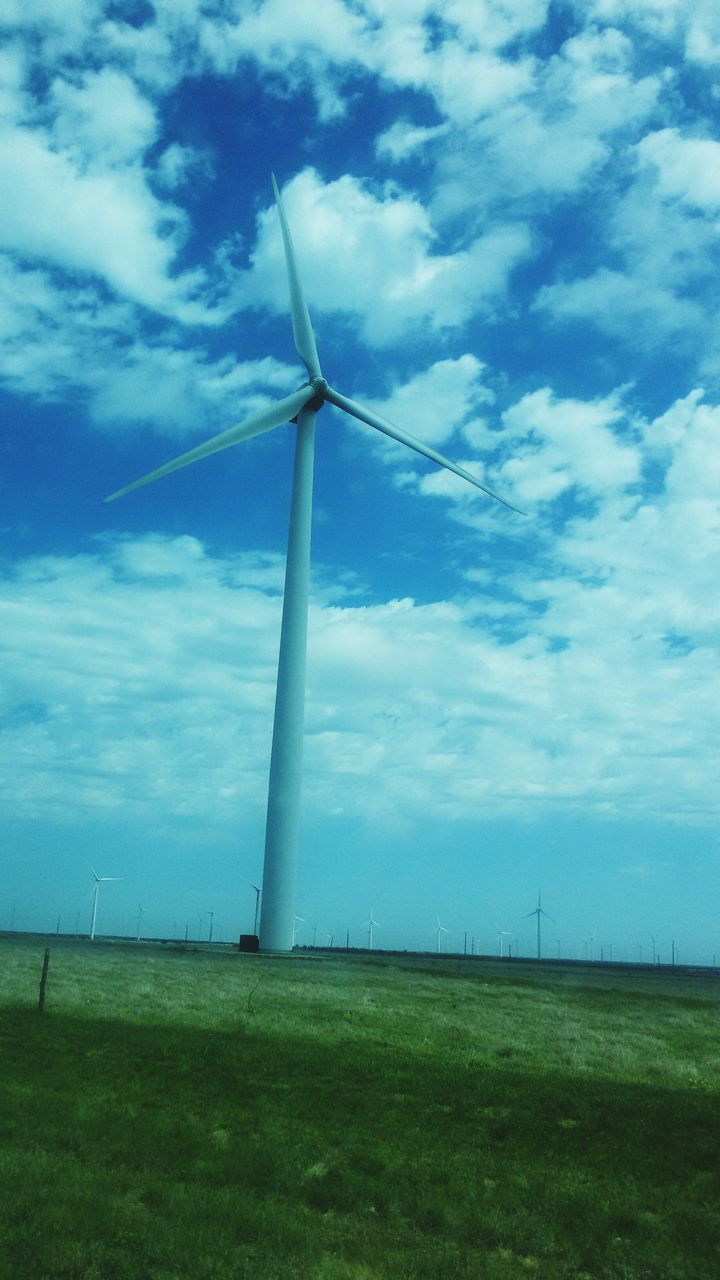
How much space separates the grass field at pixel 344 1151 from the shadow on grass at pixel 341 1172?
54mm

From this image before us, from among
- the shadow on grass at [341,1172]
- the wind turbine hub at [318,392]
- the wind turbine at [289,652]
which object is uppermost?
the wind turbine hub at [318,392]

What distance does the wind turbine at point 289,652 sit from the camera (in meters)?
60.8

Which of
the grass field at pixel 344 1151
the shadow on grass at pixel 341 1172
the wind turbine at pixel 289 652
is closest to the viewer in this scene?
the shadow on grass at pixel 341 1172

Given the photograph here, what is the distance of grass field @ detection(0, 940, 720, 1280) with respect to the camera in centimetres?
1280

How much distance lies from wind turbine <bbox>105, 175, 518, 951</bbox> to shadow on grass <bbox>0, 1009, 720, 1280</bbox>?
3386 cm

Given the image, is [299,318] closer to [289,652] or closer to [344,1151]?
[289,652]

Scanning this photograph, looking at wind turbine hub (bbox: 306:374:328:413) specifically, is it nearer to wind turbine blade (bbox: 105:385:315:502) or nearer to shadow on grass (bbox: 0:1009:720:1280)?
wind turbine blade (bbox: 105:385:315:502)

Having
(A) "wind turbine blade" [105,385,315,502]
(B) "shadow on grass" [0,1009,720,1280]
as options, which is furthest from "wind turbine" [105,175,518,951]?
(B) "shadow on grass" [0,1009,720,1280]

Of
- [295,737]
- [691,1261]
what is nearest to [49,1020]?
[691,1261]

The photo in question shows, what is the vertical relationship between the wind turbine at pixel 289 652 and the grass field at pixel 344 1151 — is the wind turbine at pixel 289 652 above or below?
above

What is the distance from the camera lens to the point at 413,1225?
1433 centimetres

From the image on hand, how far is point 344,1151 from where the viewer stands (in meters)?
17.9

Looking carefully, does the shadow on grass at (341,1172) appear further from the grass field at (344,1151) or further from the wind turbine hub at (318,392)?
the wind turbine hub at (318,392)

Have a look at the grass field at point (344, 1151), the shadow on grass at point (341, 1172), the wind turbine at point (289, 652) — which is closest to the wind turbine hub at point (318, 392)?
the wind turbine at point (289, 652)
